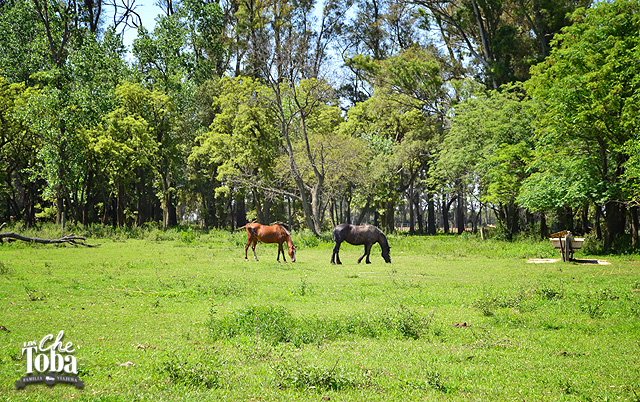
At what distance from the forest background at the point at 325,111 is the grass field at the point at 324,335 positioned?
11.3 m

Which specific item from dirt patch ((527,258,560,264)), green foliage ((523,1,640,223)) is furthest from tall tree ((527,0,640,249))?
dirt patch ((527,258,560,264))

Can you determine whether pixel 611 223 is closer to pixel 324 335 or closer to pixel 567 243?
pixel 567 243

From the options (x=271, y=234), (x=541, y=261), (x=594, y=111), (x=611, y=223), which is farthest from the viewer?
(x=611, y=223)

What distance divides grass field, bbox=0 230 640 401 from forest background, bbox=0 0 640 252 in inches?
446

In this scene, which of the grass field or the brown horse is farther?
the brown horse

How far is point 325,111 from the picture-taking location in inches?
1909

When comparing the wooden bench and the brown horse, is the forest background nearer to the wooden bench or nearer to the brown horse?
the wooden bench

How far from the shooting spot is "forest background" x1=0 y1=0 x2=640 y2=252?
23906 millimetres

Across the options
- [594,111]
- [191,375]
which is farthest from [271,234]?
[594,111]

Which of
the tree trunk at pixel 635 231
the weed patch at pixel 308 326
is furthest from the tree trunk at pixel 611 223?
the weed patch at pixel 308 326

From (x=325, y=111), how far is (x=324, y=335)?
42.3m

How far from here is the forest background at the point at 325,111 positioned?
23.9 metres

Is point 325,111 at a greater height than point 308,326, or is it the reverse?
point 325,111

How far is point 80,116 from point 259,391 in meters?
36.9
